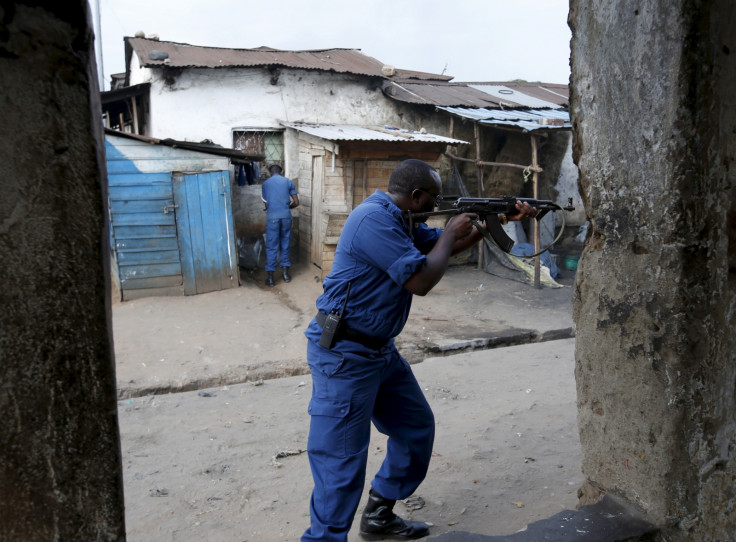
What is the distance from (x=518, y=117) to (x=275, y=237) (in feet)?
14.3

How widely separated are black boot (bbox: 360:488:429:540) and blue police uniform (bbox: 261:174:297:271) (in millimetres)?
7024

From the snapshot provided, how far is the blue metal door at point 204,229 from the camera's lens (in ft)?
28.9

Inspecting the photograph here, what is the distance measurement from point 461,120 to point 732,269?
8822mm

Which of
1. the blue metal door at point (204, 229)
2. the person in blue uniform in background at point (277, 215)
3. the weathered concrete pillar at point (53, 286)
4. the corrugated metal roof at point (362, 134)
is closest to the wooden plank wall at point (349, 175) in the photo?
the corrugated metal roof at point (362, 134)

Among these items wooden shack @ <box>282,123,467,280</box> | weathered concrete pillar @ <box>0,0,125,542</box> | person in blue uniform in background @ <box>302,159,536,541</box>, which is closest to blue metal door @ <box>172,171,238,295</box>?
wooden shack @ <box>282,123,467,280</box>

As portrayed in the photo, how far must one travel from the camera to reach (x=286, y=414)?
16.2ft

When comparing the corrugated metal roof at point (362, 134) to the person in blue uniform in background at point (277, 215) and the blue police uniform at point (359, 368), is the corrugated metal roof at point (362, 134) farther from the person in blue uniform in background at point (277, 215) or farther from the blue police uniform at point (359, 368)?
the blue police uniform at point (359, 368)

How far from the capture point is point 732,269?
2.18 meters

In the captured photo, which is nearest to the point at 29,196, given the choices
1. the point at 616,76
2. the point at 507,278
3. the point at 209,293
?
the point at 616,76

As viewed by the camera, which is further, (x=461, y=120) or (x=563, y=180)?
(x=563, y=180)

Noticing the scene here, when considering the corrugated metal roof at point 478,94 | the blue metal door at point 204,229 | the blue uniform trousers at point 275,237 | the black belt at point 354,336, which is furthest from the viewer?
the corrugated metal roof at point 478,94

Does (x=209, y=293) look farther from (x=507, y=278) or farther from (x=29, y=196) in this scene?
(x=29, y=196)

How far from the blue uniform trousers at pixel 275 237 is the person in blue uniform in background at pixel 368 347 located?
278 inches

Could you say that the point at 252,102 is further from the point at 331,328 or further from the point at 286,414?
the point at 331,328
